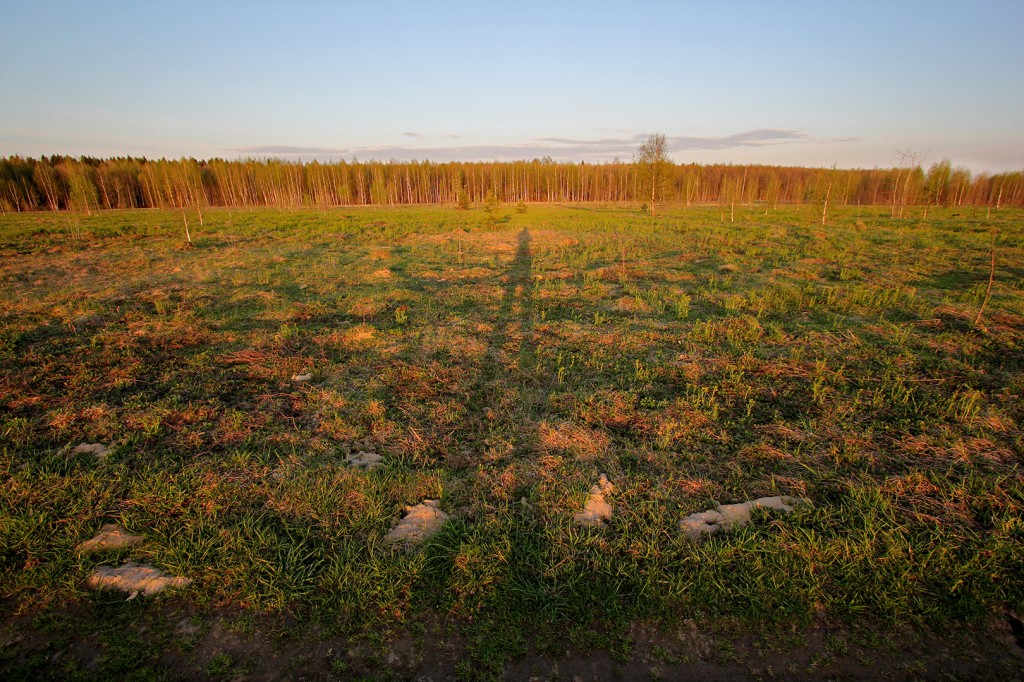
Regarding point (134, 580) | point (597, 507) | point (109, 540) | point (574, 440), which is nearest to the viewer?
point (134, 580)

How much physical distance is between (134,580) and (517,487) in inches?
135

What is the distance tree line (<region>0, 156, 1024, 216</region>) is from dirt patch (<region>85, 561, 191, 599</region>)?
4953 cm

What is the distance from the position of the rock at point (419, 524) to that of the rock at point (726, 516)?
7.80 ft

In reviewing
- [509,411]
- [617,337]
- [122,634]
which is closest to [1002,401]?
[617,337]

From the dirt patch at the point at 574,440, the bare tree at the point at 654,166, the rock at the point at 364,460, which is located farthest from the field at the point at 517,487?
the bare tree at the point at 654,166

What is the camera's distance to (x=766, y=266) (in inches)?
670

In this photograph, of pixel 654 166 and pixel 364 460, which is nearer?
pixel 364 460

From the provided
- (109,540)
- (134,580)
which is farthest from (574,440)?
(109,540)

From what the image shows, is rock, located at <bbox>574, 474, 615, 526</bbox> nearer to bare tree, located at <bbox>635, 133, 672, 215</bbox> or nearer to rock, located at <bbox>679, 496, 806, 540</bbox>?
rock, located at <bbox>679, 496, 806, 540</bbox>

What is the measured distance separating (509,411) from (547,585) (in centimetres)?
305

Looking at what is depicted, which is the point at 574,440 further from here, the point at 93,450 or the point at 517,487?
the point at 93,450

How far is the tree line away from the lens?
2084 inches

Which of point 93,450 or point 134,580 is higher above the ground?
point 93,450

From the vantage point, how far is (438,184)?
99000 mm
